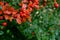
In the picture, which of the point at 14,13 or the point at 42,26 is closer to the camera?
the point at 14,13

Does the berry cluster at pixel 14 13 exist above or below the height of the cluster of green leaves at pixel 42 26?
above

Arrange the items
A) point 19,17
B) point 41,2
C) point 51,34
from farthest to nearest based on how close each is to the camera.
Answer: point 41,2
point 51,34
point 19,17

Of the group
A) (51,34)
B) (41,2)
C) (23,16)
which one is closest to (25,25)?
(23,16)

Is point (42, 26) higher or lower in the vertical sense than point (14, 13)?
lower

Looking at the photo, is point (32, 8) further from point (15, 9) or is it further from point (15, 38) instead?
point (15, 38)

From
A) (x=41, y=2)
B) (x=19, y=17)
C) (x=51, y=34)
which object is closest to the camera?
(x=19, y=17)

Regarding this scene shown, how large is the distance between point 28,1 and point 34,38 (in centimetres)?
65

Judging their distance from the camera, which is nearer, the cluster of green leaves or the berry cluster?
the berry cluster

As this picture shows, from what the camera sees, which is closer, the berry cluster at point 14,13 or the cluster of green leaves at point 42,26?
the berry cluster at point 14,13

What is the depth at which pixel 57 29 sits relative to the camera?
11.1 feet

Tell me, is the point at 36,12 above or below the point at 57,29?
above

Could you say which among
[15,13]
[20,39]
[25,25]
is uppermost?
[15,13]

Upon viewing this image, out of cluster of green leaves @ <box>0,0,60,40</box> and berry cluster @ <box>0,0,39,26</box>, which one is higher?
berry cluster @ <box>0,0,39,26</box>

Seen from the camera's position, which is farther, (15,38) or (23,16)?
(15,38)
